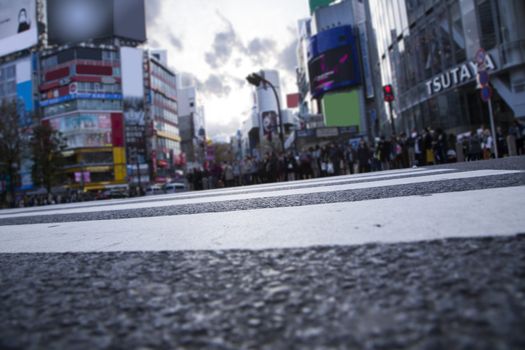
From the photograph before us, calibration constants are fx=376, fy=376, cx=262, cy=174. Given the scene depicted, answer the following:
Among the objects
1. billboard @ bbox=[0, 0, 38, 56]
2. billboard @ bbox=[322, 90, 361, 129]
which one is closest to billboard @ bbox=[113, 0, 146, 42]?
billboard @ bbox=[0, 0, 38, 56]

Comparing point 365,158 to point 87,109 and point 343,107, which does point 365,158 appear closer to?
point 343,107

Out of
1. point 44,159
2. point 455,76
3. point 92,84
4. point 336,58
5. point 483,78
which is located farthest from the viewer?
point 336,58

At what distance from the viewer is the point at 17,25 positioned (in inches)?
2530

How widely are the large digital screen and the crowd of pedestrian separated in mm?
46181

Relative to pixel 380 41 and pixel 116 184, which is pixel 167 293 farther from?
pixel 116 184

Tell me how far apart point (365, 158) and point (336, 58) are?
1997 inches

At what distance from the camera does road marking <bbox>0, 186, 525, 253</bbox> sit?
1289 millimetres

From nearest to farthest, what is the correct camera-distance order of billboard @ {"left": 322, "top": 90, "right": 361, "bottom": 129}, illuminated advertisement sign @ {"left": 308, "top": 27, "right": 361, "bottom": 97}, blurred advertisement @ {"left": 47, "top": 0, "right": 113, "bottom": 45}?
illuminated advertisement sign @ {"left": 308, "top": 27, "right": 361, "bottom": 97} → blurred advertisement @ {"left": 47, "top": 0, "right": 113, "bottom": 45} → billboard @ {"left": 322, "top": 90, "right": 361, "bottom": 129}

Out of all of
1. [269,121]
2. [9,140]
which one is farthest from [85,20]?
[269,121]

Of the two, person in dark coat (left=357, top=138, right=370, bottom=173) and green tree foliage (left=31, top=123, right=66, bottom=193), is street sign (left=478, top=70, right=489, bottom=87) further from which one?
green tree foliage (left=31, top=123, right=66, bottom=193)

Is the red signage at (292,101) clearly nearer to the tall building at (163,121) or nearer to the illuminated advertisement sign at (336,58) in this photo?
the tall building at (163,121)

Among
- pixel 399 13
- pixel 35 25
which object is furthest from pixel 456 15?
pixel 35 25

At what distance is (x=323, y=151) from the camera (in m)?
17.1

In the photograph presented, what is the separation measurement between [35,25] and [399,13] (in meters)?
60.7
